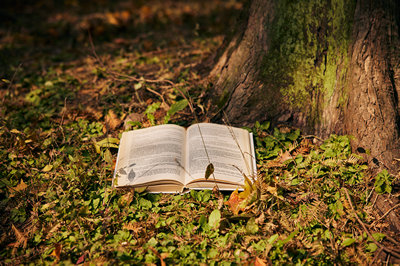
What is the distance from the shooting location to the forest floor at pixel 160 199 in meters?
1.96

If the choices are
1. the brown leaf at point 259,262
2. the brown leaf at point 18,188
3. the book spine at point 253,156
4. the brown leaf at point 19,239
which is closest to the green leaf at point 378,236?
the brown leaf at point 259,262

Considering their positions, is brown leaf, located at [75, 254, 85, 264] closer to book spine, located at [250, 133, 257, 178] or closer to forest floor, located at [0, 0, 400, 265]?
forest floor, located at [0, 0, 400, 265]

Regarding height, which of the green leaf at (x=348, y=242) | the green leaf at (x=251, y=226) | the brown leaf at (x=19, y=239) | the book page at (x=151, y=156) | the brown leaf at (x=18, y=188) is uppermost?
the book page at (x=151, y=156)

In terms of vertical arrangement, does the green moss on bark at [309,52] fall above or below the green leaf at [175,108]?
above

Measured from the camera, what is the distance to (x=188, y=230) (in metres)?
2.13

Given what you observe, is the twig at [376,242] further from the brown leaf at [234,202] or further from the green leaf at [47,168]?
the green leaf at [47,168]

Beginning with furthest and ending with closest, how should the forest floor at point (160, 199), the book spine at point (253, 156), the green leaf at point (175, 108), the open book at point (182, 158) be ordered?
the green leaf at point (175, 108)
the book spine at point (253, 156)
the open book at point (182, 158)
the forest floor at point (160, 199)

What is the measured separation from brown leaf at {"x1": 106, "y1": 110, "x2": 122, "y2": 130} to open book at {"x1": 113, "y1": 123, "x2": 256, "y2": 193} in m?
0.40

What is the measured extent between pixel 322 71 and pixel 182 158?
145 centimetres

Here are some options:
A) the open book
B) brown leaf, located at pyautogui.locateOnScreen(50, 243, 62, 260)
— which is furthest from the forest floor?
the open book

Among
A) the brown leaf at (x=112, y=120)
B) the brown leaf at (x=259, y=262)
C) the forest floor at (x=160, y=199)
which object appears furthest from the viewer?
the brown leaf at (x=112, y=120)

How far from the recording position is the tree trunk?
95.7 inches

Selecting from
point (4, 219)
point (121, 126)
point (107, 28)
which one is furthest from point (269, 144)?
point (107, 28)

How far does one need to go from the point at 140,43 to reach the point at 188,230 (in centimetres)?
360
